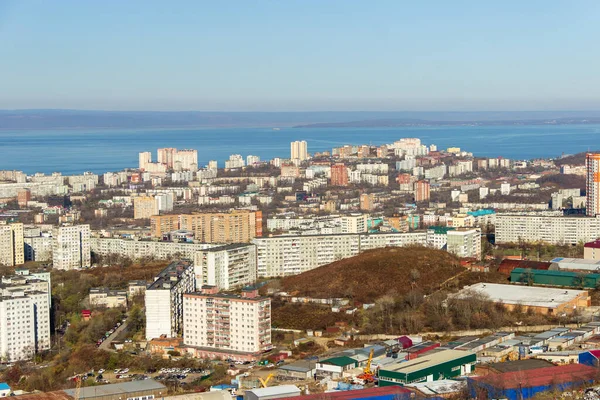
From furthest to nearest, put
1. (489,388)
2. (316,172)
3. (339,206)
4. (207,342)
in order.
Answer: (316,172) < (339,206) < (207,342) < (489,388)

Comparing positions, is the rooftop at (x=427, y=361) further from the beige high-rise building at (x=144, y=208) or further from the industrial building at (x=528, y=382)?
the beige high-rise building at (x=144, y=208)

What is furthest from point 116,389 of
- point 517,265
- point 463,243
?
point 463,243

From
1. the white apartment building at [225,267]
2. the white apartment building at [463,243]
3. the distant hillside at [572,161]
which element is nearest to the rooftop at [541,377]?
the white apartment building at [225,267]

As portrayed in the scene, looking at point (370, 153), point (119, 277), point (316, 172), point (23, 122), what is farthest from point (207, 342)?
point (23, 122)

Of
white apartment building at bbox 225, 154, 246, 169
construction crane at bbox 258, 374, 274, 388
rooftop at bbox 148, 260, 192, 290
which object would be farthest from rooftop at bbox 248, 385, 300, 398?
white apartment building at bbox 225, 154, 246, 169

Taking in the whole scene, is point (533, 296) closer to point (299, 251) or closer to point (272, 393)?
point (299, 251)

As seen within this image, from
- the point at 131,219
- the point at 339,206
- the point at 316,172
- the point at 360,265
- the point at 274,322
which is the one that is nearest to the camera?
the point at 274,322

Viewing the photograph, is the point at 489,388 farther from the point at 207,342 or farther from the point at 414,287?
the point at 414,287

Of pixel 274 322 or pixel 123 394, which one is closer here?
pixel 123 394
